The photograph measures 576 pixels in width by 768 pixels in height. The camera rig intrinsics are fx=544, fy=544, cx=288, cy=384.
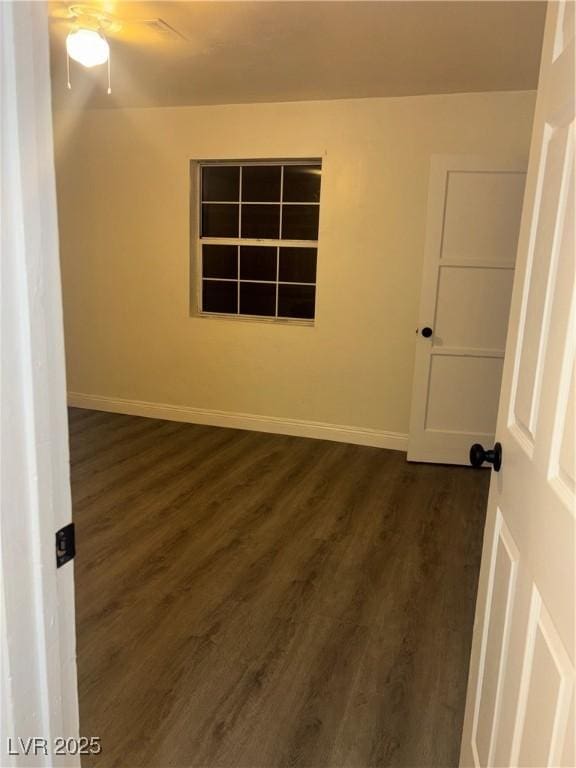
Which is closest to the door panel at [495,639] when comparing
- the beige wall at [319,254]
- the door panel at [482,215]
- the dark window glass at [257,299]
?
the door panel at [482,215]

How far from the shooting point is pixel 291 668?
1.92 m

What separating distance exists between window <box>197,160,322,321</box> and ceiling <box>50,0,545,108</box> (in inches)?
21.8

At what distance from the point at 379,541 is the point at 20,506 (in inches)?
91.6

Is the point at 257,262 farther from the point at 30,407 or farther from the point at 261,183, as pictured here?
the point at 30,407

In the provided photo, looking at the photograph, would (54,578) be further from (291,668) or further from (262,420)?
(262,420)

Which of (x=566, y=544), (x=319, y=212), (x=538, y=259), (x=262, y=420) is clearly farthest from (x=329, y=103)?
(x=566, y=544)

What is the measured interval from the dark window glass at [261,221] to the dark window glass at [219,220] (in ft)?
0.30

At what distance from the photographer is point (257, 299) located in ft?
14.8

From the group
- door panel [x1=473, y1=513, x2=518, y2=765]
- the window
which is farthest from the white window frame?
door panel [x1=473, y1=513, x2=518, y2=765]

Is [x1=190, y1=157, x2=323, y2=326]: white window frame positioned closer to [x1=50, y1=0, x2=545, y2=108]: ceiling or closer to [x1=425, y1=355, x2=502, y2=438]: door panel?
[x1=50, y1=0, x2=545, y2=108]: ceiling

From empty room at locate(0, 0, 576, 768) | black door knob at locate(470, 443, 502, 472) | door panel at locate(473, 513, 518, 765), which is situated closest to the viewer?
empty room at locate(0, 0, 576, 768)

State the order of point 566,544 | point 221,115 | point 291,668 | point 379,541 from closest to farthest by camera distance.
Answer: point 566,544 < point 291,668 < point 379,541 < point 221,115

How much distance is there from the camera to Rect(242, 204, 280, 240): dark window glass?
4.32 m

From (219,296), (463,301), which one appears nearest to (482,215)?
(463,301)
